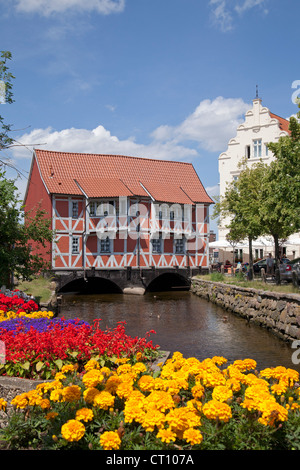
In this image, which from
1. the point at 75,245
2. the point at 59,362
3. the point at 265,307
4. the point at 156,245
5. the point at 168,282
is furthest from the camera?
the point at 168,282

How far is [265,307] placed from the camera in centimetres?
1535

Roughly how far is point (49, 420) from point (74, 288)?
1195 inches

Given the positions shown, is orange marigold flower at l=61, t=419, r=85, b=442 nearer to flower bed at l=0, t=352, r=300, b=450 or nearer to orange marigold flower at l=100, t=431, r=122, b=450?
A: flower bed at l=0, t=352, r=300, b=450

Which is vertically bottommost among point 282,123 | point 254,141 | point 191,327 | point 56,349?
point 191,327

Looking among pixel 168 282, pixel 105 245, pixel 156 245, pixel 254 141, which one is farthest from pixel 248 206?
pixel 254 141

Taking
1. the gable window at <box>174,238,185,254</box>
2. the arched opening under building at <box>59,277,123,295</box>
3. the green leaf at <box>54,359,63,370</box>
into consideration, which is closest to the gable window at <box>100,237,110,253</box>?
the arched opening under building at <box>59,277,123,295</box>

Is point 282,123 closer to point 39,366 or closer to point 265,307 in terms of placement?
point 265,307

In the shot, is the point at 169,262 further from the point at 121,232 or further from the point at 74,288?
the point at 74,288

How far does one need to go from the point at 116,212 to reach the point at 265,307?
55.7ft

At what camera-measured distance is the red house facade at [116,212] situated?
98.6 feet

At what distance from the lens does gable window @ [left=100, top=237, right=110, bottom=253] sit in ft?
101

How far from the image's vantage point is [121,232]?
30.6m

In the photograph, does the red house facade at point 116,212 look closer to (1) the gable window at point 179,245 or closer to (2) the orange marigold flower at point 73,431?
(1) the gable window at point 179,245
